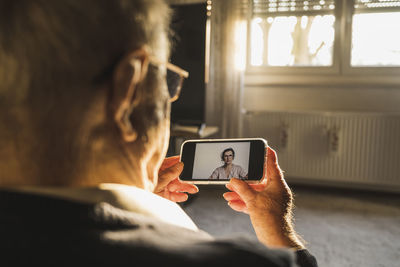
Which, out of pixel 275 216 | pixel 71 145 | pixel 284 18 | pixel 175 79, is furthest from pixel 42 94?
pixel 284 18

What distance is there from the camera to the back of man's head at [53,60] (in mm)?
338

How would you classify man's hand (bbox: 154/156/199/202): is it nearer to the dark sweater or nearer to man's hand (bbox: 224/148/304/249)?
man's hand (bbox: 224/148/304/249)

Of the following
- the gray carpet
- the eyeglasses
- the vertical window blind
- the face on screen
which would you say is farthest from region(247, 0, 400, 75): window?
the eyeglasses

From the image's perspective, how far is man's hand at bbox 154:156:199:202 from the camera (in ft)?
3.08

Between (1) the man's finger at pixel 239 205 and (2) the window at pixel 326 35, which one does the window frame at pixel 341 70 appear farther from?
(1) the man's finger at pixel 239 205

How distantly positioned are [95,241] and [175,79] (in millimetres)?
337

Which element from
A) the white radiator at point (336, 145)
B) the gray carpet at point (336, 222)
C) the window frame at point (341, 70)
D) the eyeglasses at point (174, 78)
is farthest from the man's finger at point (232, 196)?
the window frame at point (341, 70)

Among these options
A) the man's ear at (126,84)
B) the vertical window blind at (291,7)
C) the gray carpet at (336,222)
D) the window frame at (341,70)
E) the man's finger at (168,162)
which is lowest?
the gray carpet at (336,222)

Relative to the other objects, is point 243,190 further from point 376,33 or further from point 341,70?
point 376,33

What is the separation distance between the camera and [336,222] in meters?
2.42

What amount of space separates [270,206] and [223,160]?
256mm

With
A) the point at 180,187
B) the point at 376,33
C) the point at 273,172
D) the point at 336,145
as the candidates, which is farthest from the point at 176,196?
the point at 376,33

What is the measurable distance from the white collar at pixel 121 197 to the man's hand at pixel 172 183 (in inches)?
18.4

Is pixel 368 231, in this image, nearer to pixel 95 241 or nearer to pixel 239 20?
pixel 239 20
